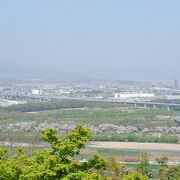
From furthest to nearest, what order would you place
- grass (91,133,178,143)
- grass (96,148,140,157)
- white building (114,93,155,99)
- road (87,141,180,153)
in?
white building (114,93,155,99), grass (91,133,178,143), road (87,141,180,153), grass (96,148,140,157)

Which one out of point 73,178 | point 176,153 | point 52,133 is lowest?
point 176,153

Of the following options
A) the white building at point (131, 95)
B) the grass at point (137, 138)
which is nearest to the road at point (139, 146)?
the grass at point (137, 138)

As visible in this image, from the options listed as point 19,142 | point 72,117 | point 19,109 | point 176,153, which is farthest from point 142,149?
point 19,109

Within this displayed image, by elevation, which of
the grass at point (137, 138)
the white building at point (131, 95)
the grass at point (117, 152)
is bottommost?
the grass at point (117, 152)

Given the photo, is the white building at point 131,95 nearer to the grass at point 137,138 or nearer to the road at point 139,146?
the grass at point 137,138

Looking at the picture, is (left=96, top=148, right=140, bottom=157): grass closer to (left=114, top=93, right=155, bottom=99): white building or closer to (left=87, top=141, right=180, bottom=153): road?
(left=87, top=141, right=180, bottom=153): road

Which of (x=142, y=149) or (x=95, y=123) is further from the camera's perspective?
(x=95, y=123)

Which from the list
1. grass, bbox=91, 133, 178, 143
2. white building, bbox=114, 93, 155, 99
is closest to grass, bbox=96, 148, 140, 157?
grass, bbox=91, 133, 178, 143

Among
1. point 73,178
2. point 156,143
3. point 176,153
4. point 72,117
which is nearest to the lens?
point 73,178

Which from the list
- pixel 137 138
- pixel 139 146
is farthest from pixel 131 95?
pixel 139 146

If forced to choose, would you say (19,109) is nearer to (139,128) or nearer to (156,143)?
(139,128)

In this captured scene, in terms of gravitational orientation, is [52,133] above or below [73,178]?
above
